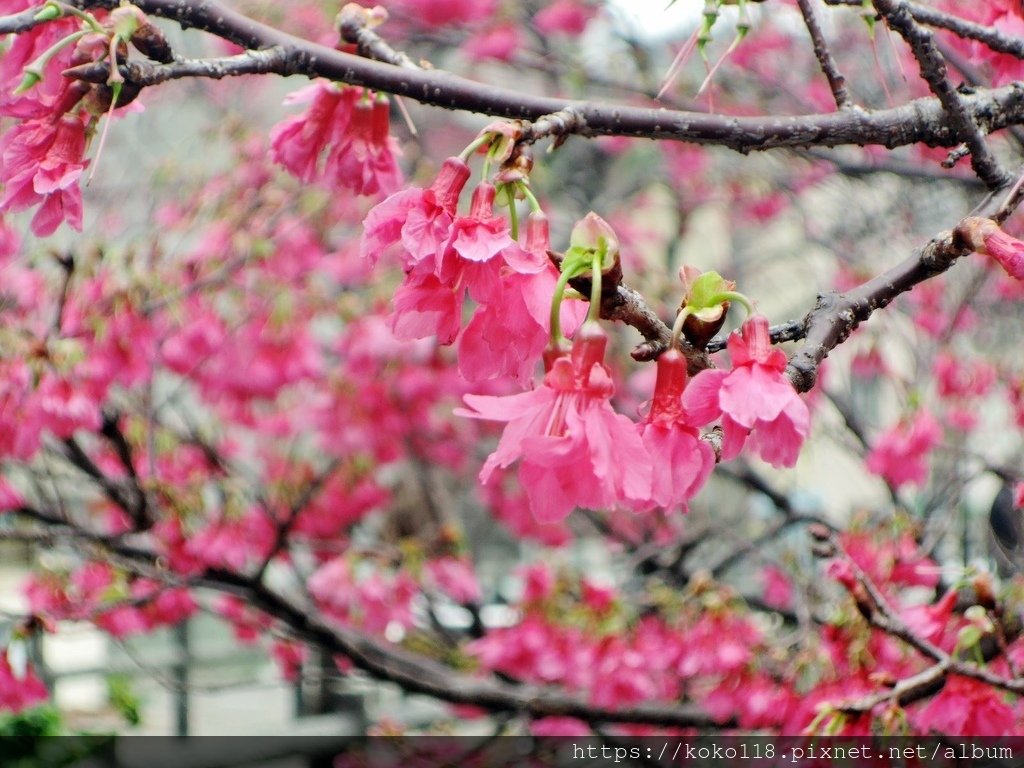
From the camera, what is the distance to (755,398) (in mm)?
936

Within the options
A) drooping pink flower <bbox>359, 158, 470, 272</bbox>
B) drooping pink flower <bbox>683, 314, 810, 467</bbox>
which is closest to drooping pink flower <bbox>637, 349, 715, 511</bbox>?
drooping pink flower <bbox>683, 314, 810, 467</bbox>

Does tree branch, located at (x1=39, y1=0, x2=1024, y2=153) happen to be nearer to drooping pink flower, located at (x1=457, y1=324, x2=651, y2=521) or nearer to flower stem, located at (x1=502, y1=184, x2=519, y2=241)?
flower stem, located at (x1=502, y1=184, x2=519, y2=241)

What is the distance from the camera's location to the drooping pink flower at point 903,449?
11.6 ft

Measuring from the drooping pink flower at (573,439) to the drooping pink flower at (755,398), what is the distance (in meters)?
0.09

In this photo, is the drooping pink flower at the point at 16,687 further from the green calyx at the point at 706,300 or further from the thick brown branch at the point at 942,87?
the thick brown branch at the point at 942,87

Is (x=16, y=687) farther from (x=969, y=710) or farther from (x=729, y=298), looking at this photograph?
(x=729, y=298)

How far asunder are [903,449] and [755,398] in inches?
112

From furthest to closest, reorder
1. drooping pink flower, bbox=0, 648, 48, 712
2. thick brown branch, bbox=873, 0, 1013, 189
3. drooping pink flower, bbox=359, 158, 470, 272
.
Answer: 1. drooping pink flower, bbox=0, 648, 48, 712
2. thick brown branch, bbox=873, 0, 1013, 189
3. drooping pink flower, bbox=359, 158, 470, 272

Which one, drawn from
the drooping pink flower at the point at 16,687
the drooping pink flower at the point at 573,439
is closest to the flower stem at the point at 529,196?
the drooping pink flower at the point at 573,439

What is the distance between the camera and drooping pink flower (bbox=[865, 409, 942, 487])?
3521 mm

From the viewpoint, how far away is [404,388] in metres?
4.81

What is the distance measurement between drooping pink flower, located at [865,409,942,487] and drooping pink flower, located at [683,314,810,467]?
9.14ft

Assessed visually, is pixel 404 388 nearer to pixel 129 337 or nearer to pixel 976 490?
pixel 129 337

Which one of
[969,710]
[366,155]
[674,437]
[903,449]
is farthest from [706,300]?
[903,449]
